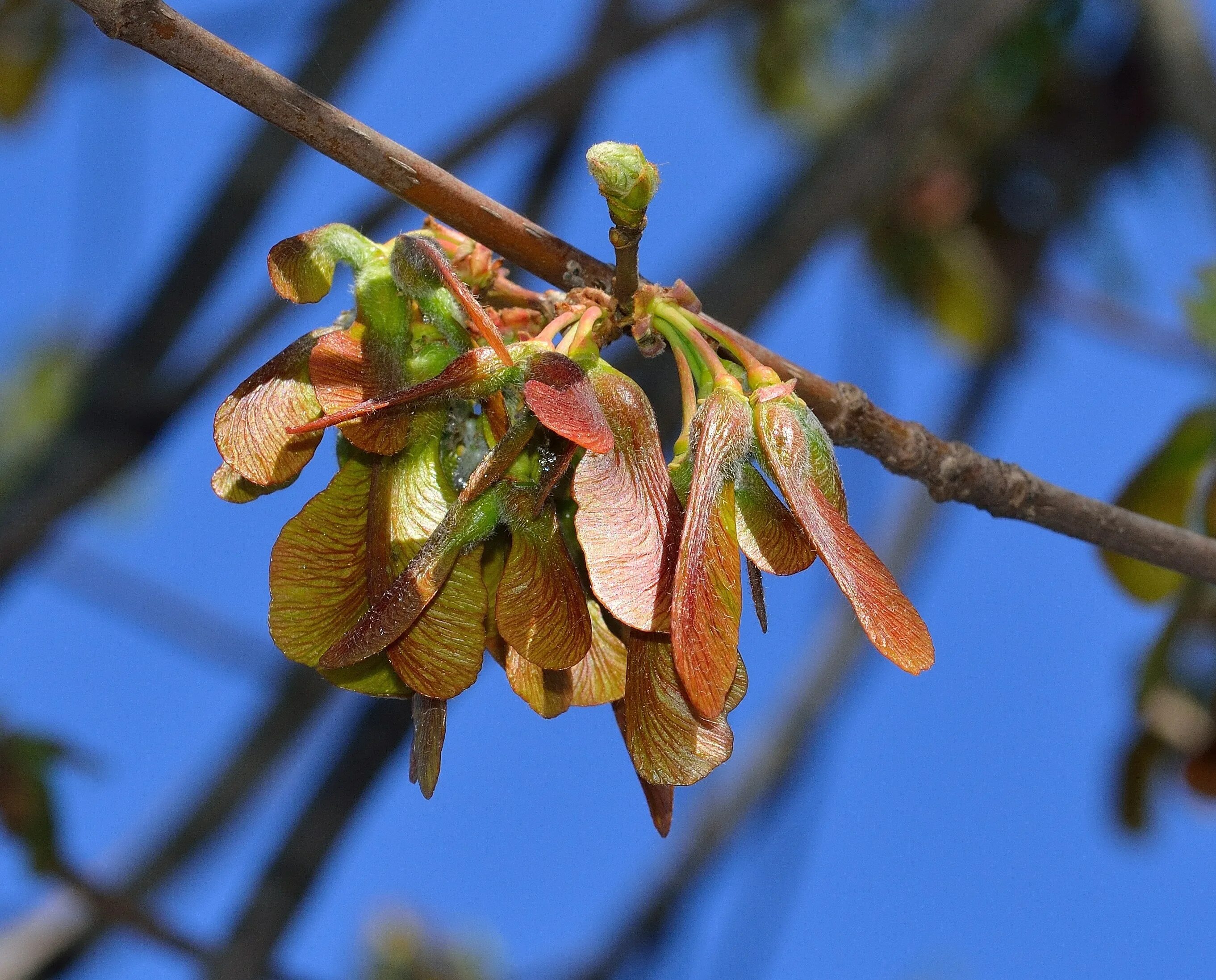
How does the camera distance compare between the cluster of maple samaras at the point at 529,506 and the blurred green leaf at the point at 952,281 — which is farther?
the blurred green leaf at the point at 952,281

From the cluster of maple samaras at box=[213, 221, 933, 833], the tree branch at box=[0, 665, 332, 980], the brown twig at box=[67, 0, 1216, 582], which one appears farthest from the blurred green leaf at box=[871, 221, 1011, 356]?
the cluster of maple samaras at box=[213, 221, 933, 833]

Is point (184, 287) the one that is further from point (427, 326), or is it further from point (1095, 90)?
point (1095, 90)

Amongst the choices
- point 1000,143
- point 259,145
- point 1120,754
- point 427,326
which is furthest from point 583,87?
point 1000,143

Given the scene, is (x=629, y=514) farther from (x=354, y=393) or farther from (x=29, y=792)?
(x=29, y=792)

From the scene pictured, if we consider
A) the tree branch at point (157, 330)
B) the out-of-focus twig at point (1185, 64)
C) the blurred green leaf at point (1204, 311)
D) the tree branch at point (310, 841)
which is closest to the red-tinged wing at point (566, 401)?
the tree branch at point (310, 841)

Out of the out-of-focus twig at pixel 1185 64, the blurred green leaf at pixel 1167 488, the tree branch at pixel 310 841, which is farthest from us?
the out-of-focus twig at pixel 1185 64

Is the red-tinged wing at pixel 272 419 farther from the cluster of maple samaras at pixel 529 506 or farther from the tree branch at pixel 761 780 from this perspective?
the tree branch at pixel 761 780

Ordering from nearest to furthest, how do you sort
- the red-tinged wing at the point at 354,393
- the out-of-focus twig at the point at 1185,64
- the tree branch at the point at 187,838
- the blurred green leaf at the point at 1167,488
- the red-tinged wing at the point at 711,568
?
the red-tinged wing at the point at 711,568
the red-tinged wing at the point at 354,393
the blurred green leaf at the point at 1167,488
the tree branch at the point at 187,838
the out-of-focus twig at the point at 1185,64

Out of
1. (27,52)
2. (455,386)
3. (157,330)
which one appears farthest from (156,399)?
(455,386)
